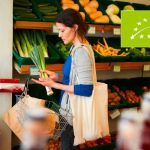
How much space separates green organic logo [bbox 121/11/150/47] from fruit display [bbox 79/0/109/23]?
3.43 feet

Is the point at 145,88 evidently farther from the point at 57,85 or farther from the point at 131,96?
the point at 57,85

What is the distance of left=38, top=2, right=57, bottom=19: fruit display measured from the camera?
2895 millimetres

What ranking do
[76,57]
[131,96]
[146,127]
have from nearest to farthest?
1. [146,127]
2. [76,57]
3. [131,96]

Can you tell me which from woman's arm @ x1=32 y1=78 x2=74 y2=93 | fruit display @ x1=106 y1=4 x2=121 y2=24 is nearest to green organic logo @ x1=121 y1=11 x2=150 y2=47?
woman's arm @ x1=32 y1=78 x2=74 y2=93

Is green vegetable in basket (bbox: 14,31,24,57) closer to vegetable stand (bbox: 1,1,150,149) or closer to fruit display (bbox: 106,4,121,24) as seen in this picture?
vegetable stand (bbox: 1,1,150,149)

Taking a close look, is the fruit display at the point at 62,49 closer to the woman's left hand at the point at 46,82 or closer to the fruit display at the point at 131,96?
the woman's left hand at the point at 46,82

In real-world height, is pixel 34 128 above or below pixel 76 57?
below

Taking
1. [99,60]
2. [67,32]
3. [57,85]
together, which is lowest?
[57,85]

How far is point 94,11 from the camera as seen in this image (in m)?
3.25

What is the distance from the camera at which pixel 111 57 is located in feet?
10.4

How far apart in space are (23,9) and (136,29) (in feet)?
3.84

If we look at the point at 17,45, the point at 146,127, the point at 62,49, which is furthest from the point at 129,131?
the point at 62,49

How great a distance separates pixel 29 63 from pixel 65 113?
63cm

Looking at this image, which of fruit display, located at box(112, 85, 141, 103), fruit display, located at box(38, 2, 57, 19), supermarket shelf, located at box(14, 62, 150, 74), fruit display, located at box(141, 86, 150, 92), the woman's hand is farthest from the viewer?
fruit display, located at box(141, 86, 150, 92)
